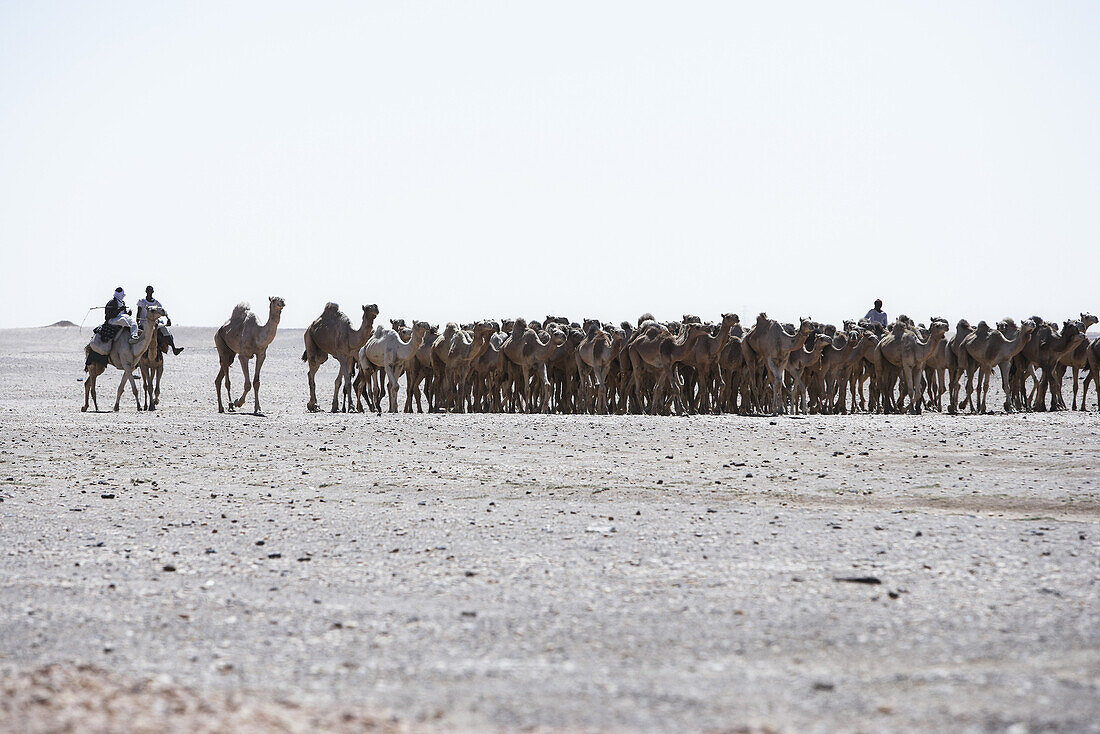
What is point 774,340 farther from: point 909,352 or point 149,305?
point 149,305

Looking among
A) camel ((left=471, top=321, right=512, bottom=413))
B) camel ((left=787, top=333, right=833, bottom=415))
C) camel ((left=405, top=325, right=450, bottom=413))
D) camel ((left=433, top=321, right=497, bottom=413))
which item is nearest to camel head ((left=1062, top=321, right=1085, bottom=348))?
camel ((left=787, top=333, right=833, bottom=415))

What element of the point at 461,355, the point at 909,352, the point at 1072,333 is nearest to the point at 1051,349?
the point at 1072,333

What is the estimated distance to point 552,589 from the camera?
7.29m

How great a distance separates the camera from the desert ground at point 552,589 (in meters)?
4.95

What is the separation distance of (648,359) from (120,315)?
11.6 m

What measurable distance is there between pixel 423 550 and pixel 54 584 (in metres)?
2.57

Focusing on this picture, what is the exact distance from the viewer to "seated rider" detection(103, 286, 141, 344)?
987 inches

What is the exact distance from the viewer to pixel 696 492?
11.8 m

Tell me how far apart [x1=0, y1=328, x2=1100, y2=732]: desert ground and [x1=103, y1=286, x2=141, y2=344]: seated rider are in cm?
1014

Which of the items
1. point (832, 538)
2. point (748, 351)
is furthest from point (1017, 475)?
point (748, 351)

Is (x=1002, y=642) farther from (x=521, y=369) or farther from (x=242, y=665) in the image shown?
(x=521, y=369)

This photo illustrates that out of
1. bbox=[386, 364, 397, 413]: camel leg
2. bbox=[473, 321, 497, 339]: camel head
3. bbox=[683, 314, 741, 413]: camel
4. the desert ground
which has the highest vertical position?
bbox=[473, 321, 497, 339]: camel head

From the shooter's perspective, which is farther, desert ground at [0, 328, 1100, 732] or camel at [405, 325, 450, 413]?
camel at [405, 325, 450, 413]

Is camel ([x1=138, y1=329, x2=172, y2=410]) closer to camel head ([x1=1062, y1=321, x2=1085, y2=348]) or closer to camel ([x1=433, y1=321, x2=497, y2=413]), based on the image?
camel ([x1=433, y1=321, x2=497, y2=413])
